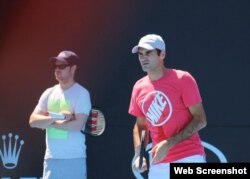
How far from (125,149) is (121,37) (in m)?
1.01

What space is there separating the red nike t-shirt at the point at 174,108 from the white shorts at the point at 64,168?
3.82 feet

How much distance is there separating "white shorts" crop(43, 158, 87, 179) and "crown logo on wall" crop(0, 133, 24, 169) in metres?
0.85

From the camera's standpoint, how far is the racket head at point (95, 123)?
5.78 metres

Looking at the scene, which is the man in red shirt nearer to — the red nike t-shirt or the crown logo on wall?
the red nike t-shirt

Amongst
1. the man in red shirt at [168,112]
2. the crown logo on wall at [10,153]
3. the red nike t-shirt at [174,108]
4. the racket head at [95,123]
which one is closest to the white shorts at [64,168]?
the racket head at [95,123]

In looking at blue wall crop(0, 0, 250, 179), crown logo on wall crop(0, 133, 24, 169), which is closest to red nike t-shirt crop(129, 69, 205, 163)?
blue wall crop(0, 0, 250, 179)

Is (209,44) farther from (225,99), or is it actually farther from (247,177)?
(247,177)

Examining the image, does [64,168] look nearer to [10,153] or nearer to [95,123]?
[95,123]

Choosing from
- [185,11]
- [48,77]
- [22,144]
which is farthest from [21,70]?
[185,11]

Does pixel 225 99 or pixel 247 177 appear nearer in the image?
pixel 247 177

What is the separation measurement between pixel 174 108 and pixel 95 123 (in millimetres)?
1363

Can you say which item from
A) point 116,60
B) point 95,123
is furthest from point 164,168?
point 116,60

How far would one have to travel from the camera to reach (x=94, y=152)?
6.32 m

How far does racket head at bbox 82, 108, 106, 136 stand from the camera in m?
5.78
